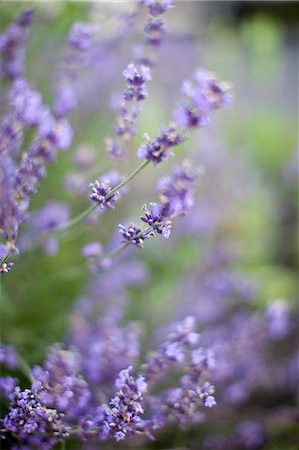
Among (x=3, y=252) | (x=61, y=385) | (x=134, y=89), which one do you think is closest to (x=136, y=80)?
(x=134, y=89)

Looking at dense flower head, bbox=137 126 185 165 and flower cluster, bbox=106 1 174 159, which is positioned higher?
flower cluster, bbox=106 1 174 159

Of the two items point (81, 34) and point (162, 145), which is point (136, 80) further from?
point (81, 34)

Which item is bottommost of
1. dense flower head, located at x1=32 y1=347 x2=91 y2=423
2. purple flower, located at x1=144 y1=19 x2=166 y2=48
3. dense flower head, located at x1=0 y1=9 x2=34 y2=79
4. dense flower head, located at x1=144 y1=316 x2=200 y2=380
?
dense flower head, located at x1=32 y1=347 x2=91 y2=423

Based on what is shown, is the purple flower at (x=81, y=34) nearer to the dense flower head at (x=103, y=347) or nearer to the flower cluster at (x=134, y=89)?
the flower cluster at (x=134, y=89)

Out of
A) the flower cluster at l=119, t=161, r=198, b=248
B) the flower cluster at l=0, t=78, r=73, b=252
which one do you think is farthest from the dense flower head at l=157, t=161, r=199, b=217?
the flower cluster at l=0, t=78, r=73, b=252

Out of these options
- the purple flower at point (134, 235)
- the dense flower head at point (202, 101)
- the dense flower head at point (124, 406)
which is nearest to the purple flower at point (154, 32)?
the dense flower head at point (202, 101)

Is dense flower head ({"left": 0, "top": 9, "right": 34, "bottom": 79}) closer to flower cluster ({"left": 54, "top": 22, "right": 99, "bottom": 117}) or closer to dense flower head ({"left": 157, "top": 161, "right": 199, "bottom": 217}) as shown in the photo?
flower cluster ({"left": 54, "top": 22, "right": 99, "bottom": 117})
